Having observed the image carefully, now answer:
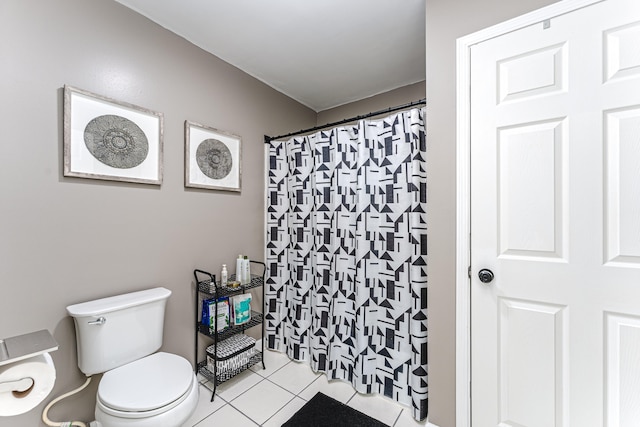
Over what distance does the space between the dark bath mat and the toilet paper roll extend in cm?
112

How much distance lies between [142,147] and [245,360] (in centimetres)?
162

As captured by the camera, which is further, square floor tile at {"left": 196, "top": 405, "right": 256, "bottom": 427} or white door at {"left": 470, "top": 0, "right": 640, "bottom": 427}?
square floor tile at {"left": 196, "top": 405, "right": 256, "bottom": 427}

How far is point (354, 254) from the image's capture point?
1.88m

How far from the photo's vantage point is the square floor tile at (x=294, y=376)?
1.85 metres

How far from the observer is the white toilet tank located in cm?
130

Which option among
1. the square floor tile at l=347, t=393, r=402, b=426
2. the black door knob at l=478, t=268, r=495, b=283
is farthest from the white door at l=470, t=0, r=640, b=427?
the square floor tile at l=347, t=393, r=402, b=426

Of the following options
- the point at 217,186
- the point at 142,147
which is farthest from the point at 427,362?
the point at 142,147

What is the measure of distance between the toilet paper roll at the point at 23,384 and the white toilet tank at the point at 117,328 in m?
0.26

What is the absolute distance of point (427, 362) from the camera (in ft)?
5.12

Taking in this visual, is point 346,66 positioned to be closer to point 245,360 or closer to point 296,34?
point 296,34

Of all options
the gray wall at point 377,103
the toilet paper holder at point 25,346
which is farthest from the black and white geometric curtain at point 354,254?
the toilet paper holder at point 25,346

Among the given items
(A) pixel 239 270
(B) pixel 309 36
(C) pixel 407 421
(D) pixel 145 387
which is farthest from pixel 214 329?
(B) pixel 309 36

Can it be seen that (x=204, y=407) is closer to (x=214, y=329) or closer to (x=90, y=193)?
(x=214, y=329)

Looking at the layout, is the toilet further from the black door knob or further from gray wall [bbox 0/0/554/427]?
the black door knob
